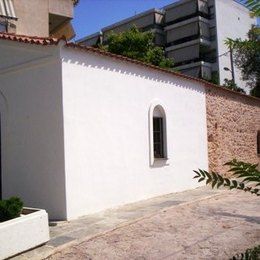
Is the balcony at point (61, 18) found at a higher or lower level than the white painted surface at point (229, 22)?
lower

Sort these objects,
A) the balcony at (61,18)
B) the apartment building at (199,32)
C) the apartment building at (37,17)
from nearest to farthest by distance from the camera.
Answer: the apartment building at (37,17), the balcony at (61,18), the apartment building at (199,32)

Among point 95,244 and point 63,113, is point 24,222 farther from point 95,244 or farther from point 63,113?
point 63,113

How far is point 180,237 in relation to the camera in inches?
306

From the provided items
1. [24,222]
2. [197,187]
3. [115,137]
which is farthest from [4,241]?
[197,187]

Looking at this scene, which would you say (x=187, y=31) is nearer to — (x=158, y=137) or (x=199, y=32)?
(x=199, y=32)

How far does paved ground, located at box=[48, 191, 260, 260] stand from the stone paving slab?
0.51 ft

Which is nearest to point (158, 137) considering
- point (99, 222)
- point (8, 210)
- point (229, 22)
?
point (99, 222)

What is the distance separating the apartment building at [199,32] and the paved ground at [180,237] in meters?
46.9

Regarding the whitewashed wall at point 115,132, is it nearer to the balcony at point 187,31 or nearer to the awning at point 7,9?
the awning at point 7,9

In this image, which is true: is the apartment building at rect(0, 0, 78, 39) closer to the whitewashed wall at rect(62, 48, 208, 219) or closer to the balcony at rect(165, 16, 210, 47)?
the whitewashed wall at rect(62, 48, 208, 219)

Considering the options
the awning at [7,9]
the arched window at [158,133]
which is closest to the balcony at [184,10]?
the awning at [7,9]

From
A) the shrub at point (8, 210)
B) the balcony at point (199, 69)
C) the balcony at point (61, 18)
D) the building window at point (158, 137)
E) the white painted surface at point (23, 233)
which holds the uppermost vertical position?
the balcony at point (199, 69)

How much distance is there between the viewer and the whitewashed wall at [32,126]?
9.48 meters

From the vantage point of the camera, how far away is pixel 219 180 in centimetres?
203
